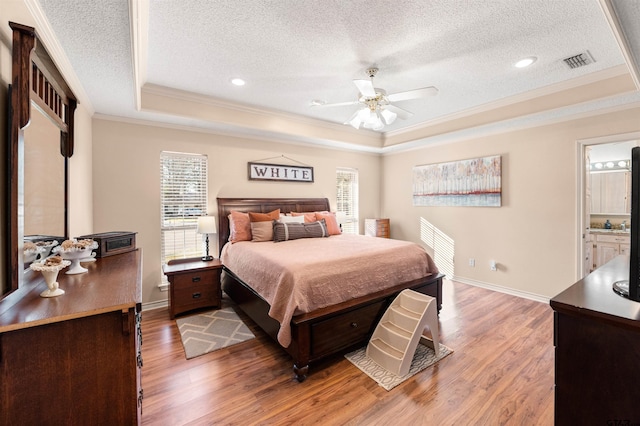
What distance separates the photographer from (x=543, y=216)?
3.74 m

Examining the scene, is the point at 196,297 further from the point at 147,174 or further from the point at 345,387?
the point at 345,387

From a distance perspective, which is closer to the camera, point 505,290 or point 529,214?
point 529,214

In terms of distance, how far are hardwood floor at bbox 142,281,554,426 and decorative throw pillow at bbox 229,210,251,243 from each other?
1357 mm

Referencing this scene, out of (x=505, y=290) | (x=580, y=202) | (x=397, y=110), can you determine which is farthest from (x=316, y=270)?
(x=580, y=202)

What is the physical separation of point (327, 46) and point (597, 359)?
2696 mm

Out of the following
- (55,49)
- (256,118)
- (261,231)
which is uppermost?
(256,118)

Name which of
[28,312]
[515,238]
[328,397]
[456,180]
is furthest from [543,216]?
[28,312]

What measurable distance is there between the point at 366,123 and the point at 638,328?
9.10 ft

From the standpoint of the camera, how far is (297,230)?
3865 mm

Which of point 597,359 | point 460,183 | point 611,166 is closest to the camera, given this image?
point 597,359

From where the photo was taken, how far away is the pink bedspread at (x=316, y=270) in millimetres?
2217

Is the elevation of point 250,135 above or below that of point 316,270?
above

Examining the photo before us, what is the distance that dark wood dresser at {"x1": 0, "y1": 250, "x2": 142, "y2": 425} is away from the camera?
3.39 feet

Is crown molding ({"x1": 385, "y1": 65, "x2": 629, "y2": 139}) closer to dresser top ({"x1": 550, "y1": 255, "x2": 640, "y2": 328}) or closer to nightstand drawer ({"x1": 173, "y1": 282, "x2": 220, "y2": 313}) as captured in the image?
dresser top ({"x1": 550, "y1": 255, "x2": 640, "y2": 328})
